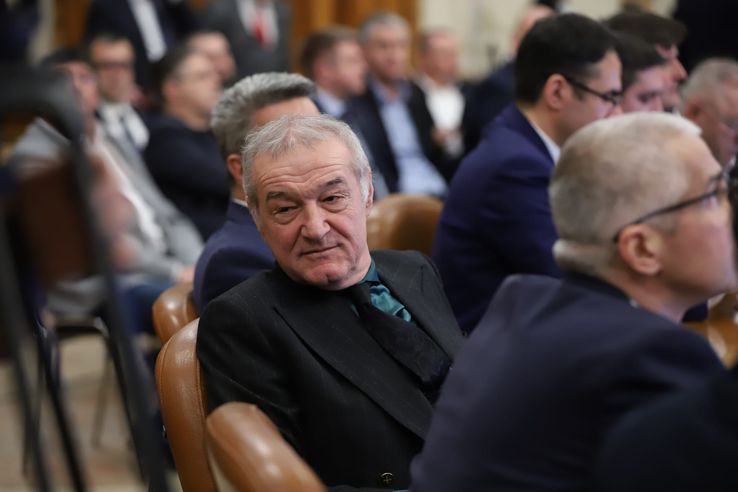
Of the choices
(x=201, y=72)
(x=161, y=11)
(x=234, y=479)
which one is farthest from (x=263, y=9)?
(x=234, y=479)

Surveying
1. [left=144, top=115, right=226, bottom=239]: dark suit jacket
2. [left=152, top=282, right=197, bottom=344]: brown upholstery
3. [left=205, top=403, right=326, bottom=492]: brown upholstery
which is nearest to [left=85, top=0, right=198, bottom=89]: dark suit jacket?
[left=144, top=115, right=226, bottom=239]: dark suit jacket

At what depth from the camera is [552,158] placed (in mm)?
2955

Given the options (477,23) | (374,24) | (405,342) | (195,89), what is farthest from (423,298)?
(477,23)

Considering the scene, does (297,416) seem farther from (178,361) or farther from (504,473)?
(504,473)

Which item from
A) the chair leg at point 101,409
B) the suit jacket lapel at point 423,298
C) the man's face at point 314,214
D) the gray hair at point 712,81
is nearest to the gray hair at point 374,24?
the chair leg at point 101,409

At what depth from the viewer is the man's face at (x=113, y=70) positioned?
5516mm

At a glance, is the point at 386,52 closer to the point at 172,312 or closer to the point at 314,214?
the point at 172,312

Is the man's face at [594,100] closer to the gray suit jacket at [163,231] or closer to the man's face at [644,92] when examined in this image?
the man's face at [644,92]

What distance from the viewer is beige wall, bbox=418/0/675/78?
897 cm

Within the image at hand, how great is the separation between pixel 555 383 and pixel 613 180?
1.00ft

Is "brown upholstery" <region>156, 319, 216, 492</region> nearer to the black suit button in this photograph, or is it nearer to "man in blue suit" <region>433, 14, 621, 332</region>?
the black suit button

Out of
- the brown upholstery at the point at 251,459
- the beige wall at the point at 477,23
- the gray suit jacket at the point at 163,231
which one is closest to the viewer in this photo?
the brown upholstery at the point at 251,459

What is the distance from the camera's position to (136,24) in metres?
6.75

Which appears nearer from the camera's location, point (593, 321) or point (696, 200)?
point (593, 321)
